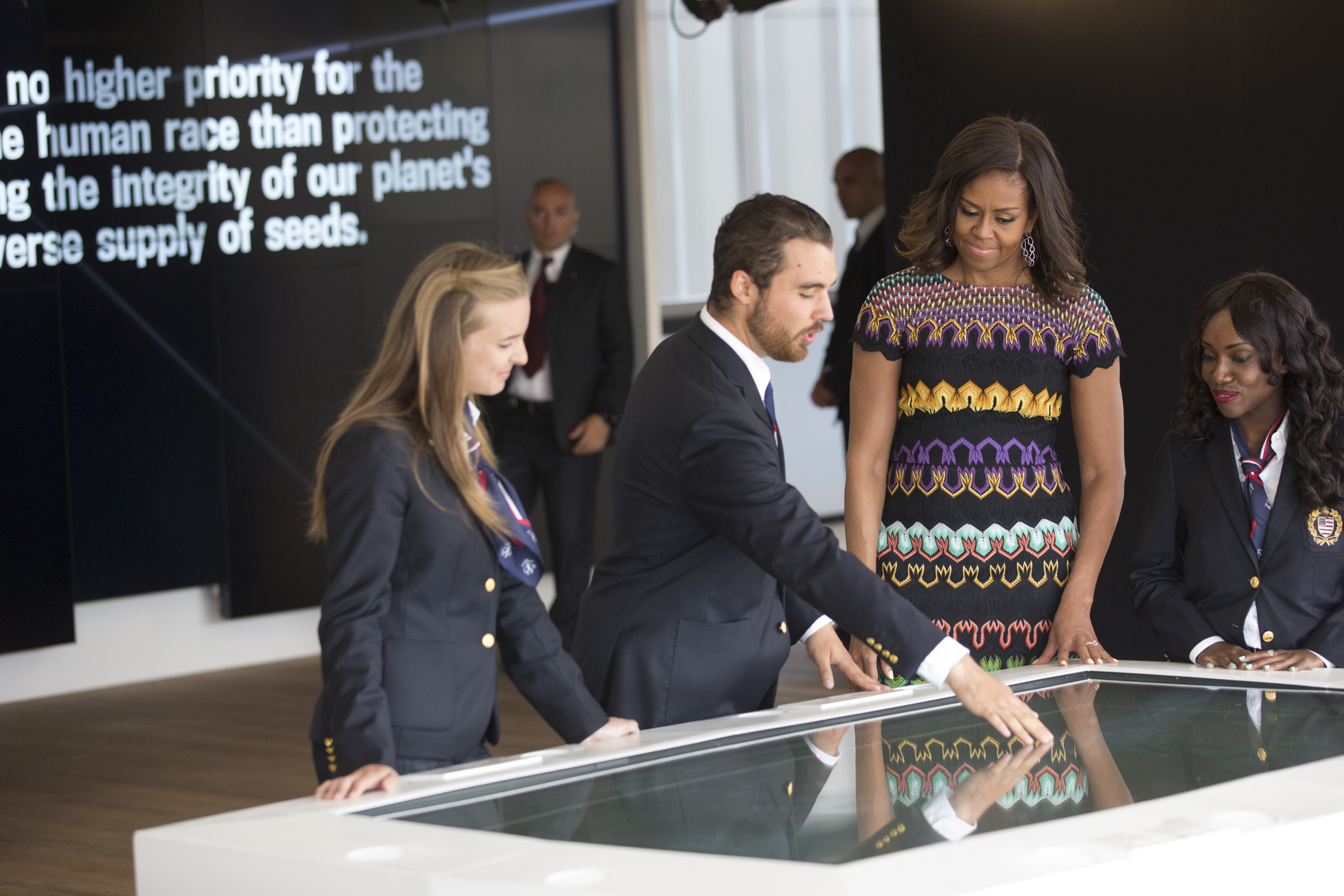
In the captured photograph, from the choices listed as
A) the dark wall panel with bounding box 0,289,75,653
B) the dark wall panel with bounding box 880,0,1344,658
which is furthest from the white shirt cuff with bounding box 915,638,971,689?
the dark wall panel with bounding box 0,289,75,653

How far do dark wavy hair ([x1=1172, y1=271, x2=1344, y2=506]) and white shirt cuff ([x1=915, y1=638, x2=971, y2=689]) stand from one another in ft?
2.93

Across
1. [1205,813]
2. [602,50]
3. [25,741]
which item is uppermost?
[602,50]

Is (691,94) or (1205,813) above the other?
(691,94)

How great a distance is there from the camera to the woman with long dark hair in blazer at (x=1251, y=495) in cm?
253

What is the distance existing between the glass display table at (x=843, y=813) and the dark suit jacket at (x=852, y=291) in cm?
374

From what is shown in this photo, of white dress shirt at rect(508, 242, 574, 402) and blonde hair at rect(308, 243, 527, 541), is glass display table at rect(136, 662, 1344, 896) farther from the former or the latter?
white dress shirt at rect(508, 242, 574, 402)

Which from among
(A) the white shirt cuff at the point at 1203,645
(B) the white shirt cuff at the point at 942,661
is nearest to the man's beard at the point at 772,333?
(B) the white shirt cuff at the point at 942,661

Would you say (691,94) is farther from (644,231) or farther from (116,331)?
(116,331)

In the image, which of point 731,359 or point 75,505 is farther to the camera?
point 75,505

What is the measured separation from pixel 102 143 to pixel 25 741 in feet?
7.81

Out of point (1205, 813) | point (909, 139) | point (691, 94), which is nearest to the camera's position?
point (1205, 813)

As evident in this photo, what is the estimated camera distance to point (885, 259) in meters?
4.82

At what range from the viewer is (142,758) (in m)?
5.03

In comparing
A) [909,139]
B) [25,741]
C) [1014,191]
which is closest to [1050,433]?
[1014,191]
